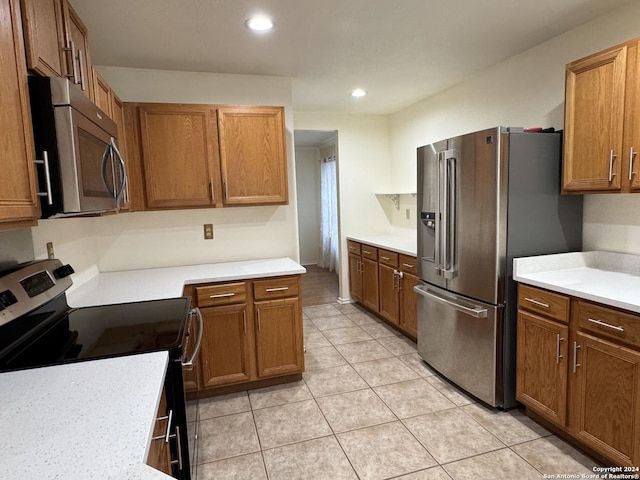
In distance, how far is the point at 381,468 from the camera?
1.93 m

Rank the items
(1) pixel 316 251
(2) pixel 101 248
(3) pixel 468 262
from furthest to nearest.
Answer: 1. (1) pixel 316 251
2. (2) pixel 101 248
3. (3) pixel 468 262

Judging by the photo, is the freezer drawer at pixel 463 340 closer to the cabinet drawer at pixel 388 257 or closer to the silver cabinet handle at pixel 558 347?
the silver cabinet handle at pixel 558 347

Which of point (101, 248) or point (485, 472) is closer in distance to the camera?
point (485, 472)

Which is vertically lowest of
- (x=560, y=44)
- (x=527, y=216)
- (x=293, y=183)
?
(x=527, y=216)

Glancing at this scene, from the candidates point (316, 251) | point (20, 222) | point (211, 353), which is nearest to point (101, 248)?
point (211, 353)

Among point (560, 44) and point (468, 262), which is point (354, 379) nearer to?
point (468, 262)

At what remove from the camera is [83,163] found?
1.27 meters

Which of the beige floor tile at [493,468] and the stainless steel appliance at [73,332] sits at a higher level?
the stainless steel appliance at [73,332]

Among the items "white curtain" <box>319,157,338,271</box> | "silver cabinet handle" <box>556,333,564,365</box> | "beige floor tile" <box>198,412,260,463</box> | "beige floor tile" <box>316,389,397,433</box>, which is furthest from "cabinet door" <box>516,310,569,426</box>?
"white curtain" <box>319,157,338,271</box>

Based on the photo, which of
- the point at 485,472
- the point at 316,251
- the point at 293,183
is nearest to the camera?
the point at 485,472

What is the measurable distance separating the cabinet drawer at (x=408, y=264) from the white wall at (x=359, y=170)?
1.33m

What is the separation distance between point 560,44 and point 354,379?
273cm

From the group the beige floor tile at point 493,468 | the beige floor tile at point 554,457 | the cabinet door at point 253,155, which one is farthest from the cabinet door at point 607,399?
the cabinet door at point 253,155

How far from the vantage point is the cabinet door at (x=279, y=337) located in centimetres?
267
